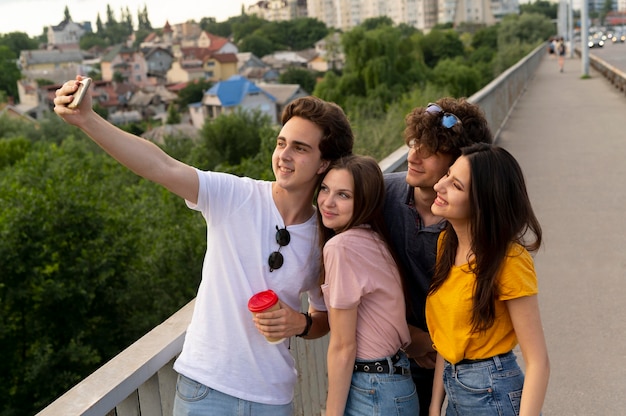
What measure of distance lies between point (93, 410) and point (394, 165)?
13.1ft

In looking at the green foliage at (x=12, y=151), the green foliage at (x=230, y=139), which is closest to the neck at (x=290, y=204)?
the green foliage at (x=12, y=151)

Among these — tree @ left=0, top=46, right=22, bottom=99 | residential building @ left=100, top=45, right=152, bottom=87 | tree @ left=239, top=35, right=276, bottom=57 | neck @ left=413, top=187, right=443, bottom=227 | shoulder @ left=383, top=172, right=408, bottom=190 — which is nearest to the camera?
neck @ left=413, top=187, right=443, bottom=227

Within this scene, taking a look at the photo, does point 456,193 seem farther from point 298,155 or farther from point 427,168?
point 298,155

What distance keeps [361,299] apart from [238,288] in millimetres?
377

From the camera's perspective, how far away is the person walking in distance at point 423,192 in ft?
8.89

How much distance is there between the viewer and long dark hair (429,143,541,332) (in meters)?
2.40

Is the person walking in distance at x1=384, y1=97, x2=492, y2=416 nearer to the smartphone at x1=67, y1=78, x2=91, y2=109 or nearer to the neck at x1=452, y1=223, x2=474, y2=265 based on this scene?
the neck at x1=452, y1=223, x2=474, y2=265

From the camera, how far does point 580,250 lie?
7555 millimetres

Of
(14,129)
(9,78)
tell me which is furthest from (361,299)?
(9,78)

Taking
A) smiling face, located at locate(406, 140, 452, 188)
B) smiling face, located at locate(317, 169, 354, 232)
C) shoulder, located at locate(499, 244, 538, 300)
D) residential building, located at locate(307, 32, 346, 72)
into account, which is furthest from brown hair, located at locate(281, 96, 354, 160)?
residential building, located at locate(307, 32, 346, 72)

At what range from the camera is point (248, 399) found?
2.51m

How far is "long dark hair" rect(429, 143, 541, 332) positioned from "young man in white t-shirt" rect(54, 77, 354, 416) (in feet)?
1.60

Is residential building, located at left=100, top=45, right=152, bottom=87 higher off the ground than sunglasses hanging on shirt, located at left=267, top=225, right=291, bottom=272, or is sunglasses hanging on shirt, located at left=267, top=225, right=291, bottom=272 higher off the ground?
sunglasses hanging on shirt, located at left=267, top=225, right=291, bottom=272

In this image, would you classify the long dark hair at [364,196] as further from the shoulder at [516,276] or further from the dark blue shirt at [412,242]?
the shoulder at [516,276]
